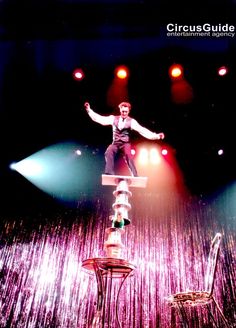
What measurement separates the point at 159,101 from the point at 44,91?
1.58m

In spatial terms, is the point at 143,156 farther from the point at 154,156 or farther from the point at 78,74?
the point at 78,74

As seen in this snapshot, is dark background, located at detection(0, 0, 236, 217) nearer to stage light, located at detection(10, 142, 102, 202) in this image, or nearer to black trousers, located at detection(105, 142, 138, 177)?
stage light, located at detection(10, 142, 102, 202)

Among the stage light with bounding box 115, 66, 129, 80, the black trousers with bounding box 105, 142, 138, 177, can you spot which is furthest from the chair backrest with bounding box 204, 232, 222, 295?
the stage light with bounding box 115, 66, 129, 80

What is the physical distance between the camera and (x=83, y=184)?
16.8 feet

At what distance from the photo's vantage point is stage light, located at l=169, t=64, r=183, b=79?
375 centimetres

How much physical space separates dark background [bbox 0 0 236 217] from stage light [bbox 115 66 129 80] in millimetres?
66

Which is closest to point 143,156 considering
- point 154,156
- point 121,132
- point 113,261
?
point 154,156

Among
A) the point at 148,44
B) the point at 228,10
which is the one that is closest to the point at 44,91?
the point at 148,44

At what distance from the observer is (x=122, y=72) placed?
3889 mm

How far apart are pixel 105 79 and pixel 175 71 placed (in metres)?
0.90

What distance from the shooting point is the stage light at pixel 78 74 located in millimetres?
3889

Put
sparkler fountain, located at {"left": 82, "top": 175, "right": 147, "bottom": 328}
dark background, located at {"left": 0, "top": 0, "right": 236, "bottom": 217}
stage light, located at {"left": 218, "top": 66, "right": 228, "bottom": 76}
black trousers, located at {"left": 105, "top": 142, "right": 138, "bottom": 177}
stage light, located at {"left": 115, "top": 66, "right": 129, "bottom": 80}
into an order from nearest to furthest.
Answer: sparkler fountain, located at {"left": 82, "top": 175, "right": 147, "bottom": 328}
dark background, located at {"left": 0, "top": 0, "right": 236, "bottom": 217}
black trousers, located at {"left": 105, "top": 142, "right": 138, "bottom": 177}
stage light, located at {"left": 218, "top": 66, "right": 228, "bottom": 76}
stage light, located at {"left": 115, "top": 66, "right": 129, "bottom": 80}

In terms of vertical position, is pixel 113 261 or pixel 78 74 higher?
pixel 78 74

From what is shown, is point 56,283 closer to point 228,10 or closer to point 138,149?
point 138,149
